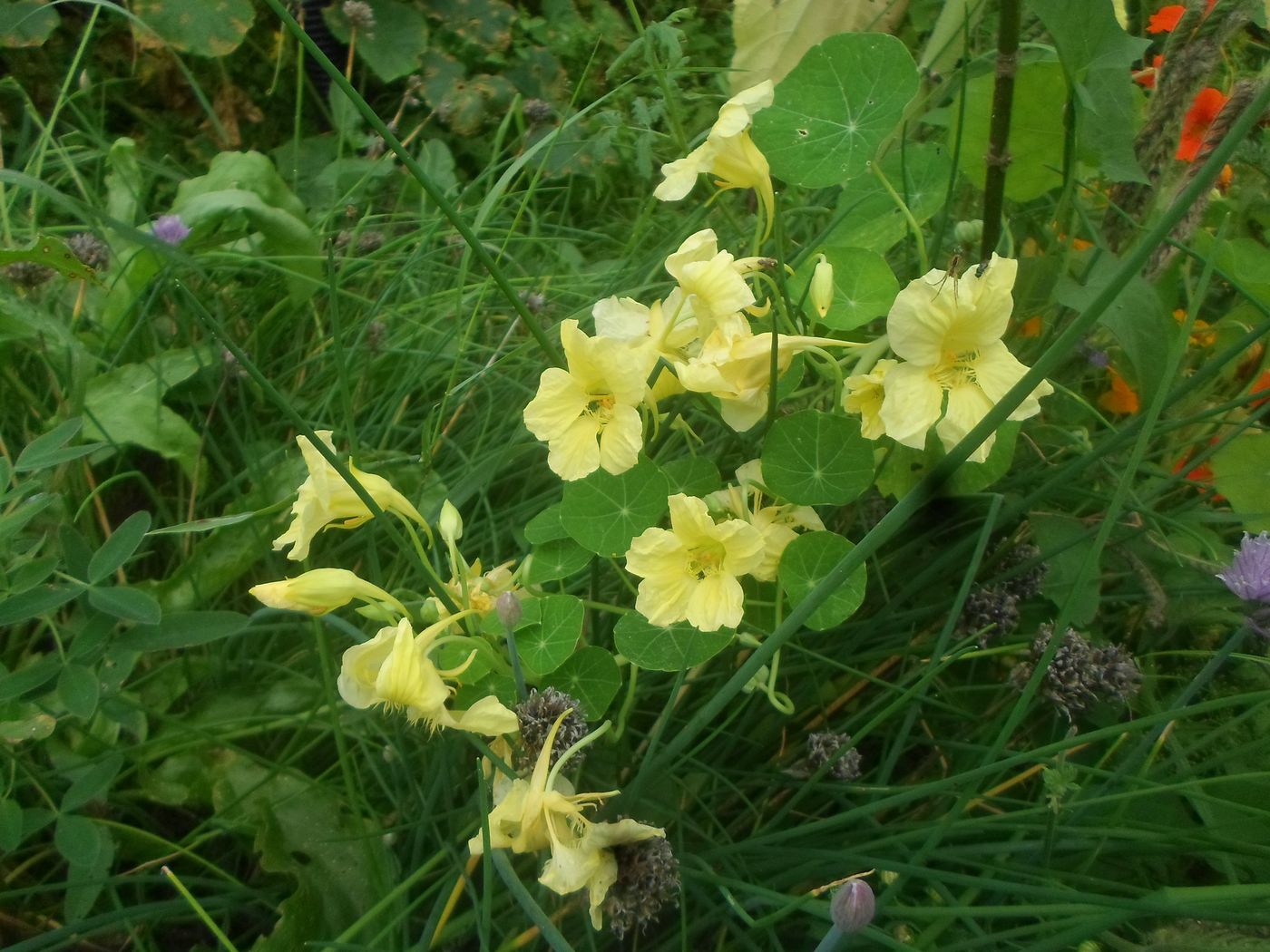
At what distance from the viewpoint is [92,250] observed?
125 cm

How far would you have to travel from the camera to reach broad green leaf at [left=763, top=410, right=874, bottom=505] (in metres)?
0.69

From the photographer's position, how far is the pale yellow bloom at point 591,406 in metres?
0.65

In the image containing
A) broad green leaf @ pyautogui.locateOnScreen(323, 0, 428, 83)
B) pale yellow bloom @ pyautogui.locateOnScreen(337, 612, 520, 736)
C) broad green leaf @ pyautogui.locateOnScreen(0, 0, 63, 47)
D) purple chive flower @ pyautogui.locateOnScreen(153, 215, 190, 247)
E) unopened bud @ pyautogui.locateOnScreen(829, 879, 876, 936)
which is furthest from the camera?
broad green leaf @ pyautogui.locateOnScreen(323, 0, 428, 83)

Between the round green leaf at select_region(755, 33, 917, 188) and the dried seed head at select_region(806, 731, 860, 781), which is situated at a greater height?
the round green leaf at select_region(755, 33, 917, 188)

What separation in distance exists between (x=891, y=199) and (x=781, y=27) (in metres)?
0.41

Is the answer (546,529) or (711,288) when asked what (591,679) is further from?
(711,288)

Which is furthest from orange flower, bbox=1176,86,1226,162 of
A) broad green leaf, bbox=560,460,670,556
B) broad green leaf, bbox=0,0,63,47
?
broad green leaf, bbox=0,0,63,47

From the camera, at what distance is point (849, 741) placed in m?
0.72

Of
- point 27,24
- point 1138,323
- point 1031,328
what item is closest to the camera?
point 1138,323

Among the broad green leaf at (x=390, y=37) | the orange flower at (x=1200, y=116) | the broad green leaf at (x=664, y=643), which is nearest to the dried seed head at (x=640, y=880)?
the broad green leaf at (x=664, y=643)

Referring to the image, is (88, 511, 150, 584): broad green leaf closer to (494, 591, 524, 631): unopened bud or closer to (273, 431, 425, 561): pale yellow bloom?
(273, 431, 425, 561): pale yellow bloom

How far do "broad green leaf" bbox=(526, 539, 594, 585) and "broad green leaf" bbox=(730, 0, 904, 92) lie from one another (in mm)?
734

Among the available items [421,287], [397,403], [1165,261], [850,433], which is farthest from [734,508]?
[421,287]

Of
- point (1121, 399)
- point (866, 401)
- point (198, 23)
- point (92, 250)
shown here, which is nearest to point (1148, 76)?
point (1121, 399)
